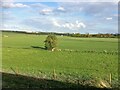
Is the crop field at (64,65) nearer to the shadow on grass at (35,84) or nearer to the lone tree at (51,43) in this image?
the shadow on grass at (35,84)

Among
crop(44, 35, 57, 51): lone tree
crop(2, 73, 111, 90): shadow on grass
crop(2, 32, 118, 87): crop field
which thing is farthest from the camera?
crop(44, 35, 57, 51): lone tree

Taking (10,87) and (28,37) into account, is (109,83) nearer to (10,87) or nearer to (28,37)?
(10,87)

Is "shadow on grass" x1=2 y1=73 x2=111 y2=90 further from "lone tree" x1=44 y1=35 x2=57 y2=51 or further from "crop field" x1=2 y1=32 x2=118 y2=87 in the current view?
"lone tree" x1=44 y1=35 x2=57 y2=51

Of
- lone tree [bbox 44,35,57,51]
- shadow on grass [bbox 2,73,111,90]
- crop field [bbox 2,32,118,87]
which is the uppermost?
lone tree [bbox 44,35,57,51]

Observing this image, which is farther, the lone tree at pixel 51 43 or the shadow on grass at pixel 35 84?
the lone tree at pixel 51 43

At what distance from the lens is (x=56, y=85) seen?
18.5 m

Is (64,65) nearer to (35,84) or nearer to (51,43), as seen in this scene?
(35,84)

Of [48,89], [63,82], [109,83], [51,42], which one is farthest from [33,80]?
[51,42]

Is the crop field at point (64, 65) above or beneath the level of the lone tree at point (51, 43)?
beneath

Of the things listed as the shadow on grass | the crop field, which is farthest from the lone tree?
the shadow on grass

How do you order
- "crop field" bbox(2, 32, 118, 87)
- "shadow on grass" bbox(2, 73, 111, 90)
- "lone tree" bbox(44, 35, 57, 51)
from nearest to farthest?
"shadow on grass" bbox(2, 73, 111, 90) → "crop field" bbox(2, 32, 118, 87) → "lone tree" bbox(44, 35, 57, 51)

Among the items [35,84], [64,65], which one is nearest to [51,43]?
[64,65]

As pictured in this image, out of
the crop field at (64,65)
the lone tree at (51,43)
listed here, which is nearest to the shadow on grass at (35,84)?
the crop field at (64,65)

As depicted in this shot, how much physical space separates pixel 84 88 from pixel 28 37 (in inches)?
3299
